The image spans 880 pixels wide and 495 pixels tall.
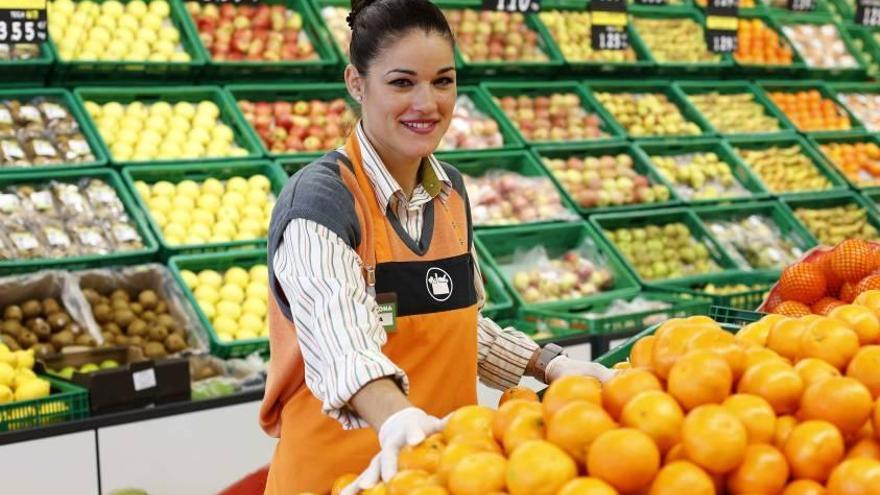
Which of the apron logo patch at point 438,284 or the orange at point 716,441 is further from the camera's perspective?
the apron logo patch at point 438,284

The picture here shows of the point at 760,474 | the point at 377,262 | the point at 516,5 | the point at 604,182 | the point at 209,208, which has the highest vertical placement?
the point at 516,5

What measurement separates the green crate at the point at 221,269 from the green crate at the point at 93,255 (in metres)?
0.14

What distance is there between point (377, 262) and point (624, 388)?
0.75m

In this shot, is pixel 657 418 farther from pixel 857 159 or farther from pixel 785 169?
pixel 857 159

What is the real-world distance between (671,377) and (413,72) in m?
0.88

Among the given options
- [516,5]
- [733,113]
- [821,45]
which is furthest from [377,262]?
[821,45]

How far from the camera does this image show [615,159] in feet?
21.9

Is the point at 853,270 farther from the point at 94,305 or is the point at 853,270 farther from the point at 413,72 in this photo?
the point at 94,305

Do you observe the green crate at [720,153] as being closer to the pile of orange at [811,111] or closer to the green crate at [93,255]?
the pile of orange at [811,111]

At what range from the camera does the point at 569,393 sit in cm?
176

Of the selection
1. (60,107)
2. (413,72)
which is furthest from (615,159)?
(413,72)

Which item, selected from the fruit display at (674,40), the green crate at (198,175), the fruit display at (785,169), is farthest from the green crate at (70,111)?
the fruit display at (785,169)

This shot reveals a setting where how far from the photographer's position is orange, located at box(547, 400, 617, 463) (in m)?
1.62

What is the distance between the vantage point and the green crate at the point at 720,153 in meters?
6.75
